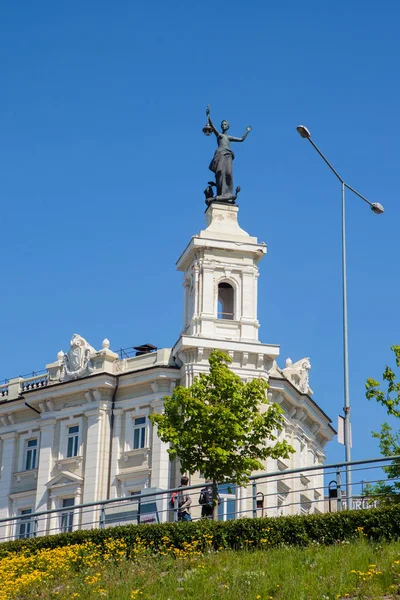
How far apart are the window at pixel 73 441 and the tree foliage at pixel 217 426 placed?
15299 millimetres

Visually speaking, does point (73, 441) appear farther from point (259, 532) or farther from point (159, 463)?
point (259, 532)

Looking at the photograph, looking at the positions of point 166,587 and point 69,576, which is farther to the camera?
point 69,576

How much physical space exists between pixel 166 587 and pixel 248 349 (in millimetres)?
32556

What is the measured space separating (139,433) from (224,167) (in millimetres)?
15487

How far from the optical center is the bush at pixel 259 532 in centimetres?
2852

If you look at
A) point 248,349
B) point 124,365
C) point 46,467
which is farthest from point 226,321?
point 46,467

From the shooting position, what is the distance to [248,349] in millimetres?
59000

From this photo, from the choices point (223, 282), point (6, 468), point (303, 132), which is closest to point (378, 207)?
point (303, 132)

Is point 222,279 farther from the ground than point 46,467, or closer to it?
farther from the ground

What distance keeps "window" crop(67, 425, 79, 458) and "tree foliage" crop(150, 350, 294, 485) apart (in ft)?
50.2

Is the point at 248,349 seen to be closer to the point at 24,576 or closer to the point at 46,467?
the point at 46,467

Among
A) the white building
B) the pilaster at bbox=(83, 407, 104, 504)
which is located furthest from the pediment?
the pilaster at bbox=(83, 407, 104, 504)

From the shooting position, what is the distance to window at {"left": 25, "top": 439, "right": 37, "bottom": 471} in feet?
210

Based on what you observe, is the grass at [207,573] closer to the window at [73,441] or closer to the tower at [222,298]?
the tower at [222,298]
